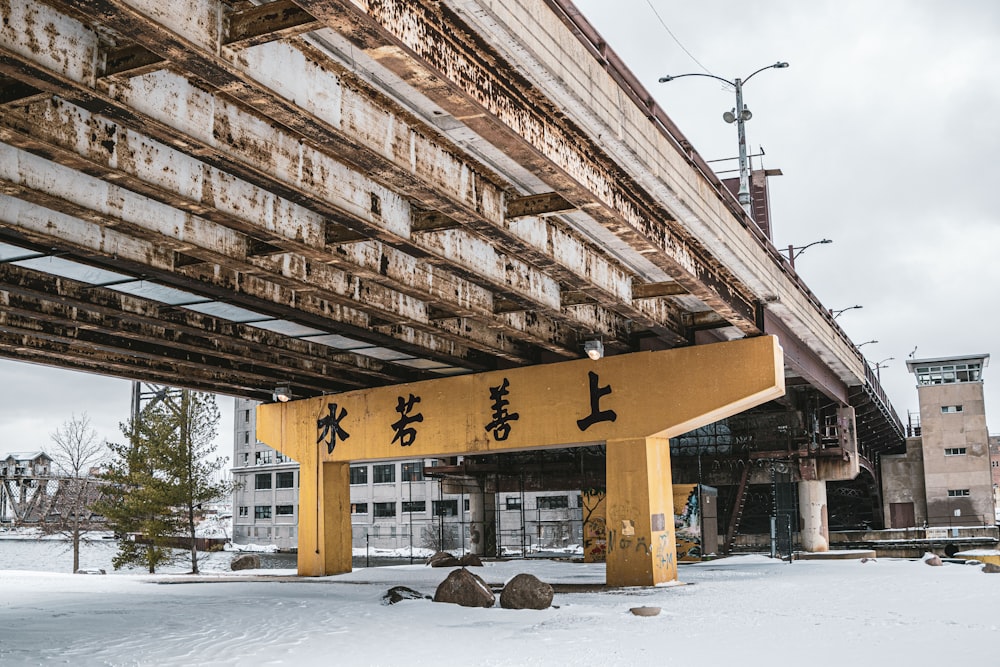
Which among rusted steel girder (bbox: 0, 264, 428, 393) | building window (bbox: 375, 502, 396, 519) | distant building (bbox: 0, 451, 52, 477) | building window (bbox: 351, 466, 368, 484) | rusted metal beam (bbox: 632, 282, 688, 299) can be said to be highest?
rusted metal beam (bbox: 632, 282, 688, 299)

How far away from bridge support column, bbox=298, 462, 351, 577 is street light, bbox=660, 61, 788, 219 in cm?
1372

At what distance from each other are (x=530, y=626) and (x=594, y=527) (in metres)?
22.1

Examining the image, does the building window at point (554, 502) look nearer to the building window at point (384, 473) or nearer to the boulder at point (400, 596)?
the building window at point (384, 473)

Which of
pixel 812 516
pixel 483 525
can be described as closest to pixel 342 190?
pixel 812 516

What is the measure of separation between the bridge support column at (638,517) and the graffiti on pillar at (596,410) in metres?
0.61

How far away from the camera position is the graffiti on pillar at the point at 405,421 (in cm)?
2478

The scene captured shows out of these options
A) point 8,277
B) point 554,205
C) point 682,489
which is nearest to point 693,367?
point 554,205

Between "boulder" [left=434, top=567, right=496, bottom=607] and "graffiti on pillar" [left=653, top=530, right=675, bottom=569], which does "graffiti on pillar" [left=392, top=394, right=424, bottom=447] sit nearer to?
"graffiti on pillar" [left=653, top=530, right=675, bottom=569]

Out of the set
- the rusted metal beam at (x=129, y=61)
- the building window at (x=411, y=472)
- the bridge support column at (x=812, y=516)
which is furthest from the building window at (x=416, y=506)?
the rusted metal beam at (x=129, y=61)

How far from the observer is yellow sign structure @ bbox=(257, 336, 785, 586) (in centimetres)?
2027

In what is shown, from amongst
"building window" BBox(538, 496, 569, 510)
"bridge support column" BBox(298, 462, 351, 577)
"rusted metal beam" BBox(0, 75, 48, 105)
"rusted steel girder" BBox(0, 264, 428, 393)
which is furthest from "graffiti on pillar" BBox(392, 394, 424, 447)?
"building window" BBox(538, 496, 569, 510)

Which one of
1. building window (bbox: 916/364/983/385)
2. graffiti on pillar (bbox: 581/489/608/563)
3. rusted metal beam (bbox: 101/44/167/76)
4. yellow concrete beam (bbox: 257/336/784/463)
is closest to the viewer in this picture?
rusted metal beam (bbox: 101/44/167/76)

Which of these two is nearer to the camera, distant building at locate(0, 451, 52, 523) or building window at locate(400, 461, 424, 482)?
building window at locate(400, 461, 424, 482)

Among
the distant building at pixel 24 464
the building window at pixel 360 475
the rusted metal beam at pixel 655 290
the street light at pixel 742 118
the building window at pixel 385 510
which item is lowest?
the building window at pixel 385 510
